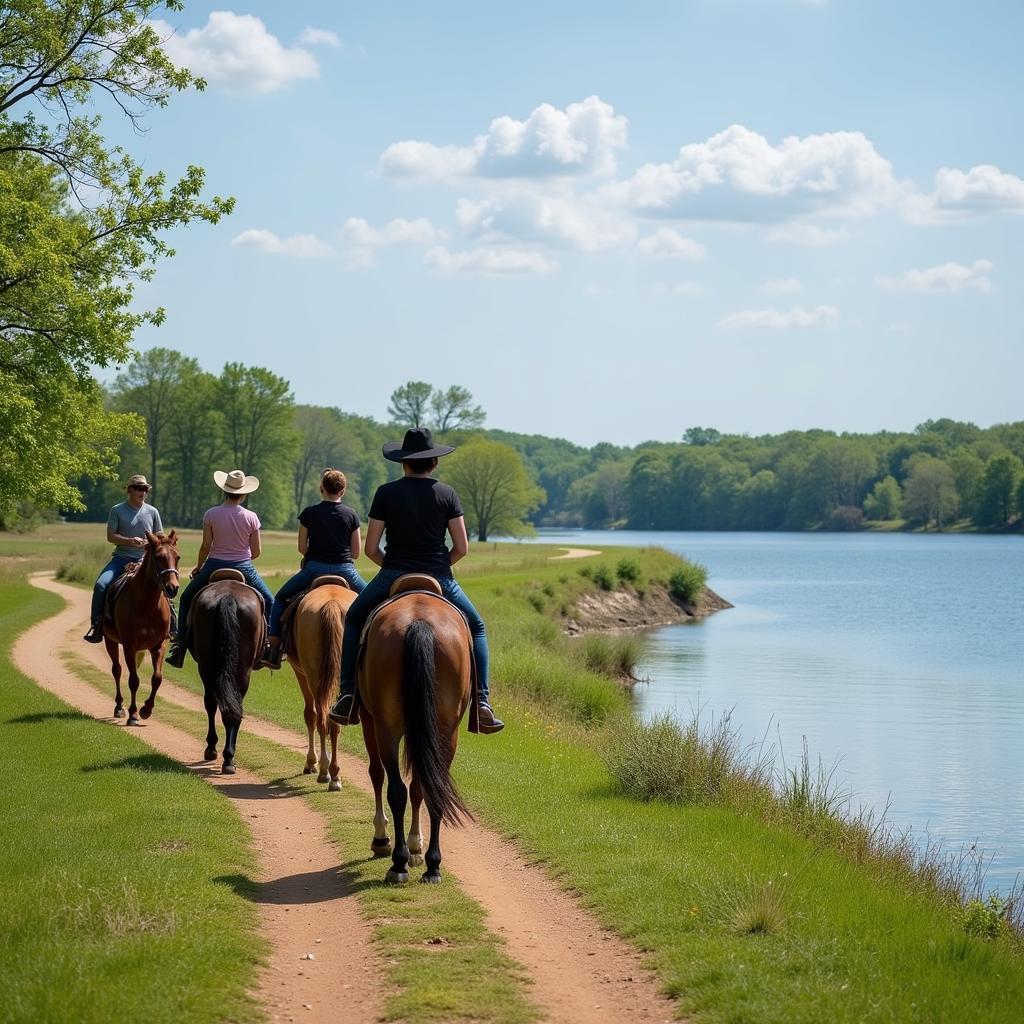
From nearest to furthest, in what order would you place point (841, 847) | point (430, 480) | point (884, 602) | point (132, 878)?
1. point (132, 878)
2. point (430, 480)
3. point (841, 847)
4. point (884, 602)

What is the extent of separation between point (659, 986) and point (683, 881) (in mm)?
1859

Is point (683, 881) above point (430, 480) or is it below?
below

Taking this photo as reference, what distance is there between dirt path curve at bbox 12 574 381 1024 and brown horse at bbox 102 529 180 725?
157 cm

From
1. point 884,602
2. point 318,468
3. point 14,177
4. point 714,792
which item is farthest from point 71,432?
point 318,468

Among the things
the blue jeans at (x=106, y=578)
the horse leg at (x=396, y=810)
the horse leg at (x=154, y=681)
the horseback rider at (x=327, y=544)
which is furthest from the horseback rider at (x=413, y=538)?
the blue jeans at (x=106, y=578)

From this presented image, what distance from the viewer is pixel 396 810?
9086 millimetres

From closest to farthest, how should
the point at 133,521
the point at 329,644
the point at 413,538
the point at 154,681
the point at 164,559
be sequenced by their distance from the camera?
the point at 413,538
the point at 329,644
the point at 164,559
the point at 133,521
the point at 154,681

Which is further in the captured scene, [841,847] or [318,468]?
[318,468]

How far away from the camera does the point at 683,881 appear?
28.8 feet

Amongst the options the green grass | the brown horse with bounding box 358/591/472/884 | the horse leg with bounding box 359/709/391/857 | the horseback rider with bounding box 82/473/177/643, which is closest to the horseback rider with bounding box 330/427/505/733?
the horse leg with bounding box 359/709/391/857

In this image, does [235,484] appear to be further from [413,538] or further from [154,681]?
[413,538]

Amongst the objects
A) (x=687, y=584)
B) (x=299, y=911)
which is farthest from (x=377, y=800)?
(x=687, y=584)

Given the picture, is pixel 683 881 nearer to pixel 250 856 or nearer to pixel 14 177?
pixel 250 856

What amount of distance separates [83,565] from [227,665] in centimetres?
3786
